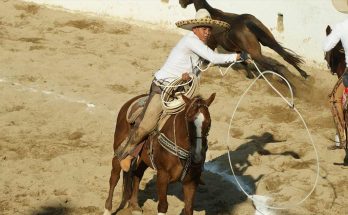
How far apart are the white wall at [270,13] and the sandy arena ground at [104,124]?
332 millimetres

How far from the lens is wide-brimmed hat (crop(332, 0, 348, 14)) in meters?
13.5

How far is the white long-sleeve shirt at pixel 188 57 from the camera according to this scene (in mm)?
6504

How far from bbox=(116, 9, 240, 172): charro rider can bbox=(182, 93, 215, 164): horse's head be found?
0.47m

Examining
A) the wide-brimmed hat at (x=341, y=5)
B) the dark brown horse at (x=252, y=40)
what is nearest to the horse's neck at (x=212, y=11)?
the dark brown horse at (x=252, y=40)

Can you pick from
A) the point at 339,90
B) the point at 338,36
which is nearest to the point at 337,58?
the point at 339,90

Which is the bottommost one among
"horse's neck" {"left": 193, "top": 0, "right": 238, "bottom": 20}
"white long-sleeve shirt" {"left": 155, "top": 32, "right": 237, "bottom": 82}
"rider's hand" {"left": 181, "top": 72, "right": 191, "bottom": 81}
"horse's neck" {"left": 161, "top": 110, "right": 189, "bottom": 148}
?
"horse's neck" {"left": 193, "top": 0, "right": 238, "bottom": 20}

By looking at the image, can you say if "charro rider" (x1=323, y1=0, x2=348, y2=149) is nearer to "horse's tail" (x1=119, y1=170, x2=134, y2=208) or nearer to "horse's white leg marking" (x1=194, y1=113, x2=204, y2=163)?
"horse's white leg marking" (x1=194, y1=113, x2=204, y2=163)

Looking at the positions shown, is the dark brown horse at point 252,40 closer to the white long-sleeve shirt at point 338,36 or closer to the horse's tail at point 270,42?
the horse's tail at point 270,42

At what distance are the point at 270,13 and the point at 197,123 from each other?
8861mm

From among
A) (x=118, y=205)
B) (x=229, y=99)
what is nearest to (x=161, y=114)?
(x=118, y=205)

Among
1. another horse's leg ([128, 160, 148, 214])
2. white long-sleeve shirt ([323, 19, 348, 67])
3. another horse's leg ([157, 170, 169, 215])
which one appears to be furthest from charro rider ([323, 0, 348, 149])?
another horse's leg ([157, 170, 169, 215])

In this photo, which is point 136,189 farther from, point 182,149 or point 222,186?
point 182,149

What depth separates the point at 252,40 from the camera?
13.5m

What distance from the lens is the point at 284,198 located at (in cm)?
839
